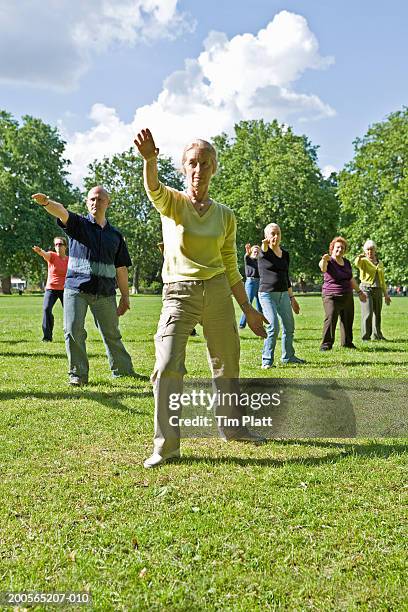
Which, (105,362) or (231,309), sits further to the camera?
(105,362)

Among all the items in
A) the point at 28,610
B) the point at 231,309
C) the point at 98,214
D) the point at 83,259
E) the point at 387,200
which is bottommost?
the point at 28,610

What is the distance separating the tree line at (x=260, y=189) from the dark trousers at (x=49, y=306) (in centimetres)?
3255

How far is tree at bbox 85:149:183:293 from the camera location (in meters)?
54.7

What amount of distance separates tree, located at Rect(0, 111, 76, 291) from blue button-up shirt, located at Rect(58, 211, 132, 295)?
1636 inches

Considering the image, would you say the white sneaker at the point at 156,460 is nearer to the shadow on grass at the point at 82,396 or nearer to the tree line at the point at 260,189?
the shadow on grass at the point at 82,396

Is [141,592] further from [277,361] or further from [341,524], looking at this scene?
[277,361]

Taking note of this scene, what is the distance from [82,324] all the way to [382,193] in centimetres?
3798

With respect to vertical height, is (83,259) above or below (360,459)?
above

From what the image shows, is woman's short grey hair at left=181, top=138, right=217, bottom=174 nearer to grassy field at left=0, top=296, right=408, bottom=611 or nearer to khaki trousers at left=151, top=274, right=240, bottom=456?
khaki trousers at left=151, top=274, right=240, bottom=456

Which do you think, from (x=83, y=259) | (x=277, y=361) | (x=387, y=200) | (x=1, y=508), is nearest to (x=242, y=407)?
(x=1, y=508)

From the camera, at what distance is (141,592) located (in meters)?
2.63

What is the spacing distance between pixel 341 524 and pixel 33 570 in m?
1.62

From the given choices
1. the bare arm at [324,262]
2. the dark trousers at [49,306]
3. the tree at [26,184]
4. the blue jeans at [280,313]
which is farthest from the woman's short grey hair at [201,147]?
the tree at [26,184]

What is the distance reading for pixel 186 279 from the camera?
A: 4375mm
